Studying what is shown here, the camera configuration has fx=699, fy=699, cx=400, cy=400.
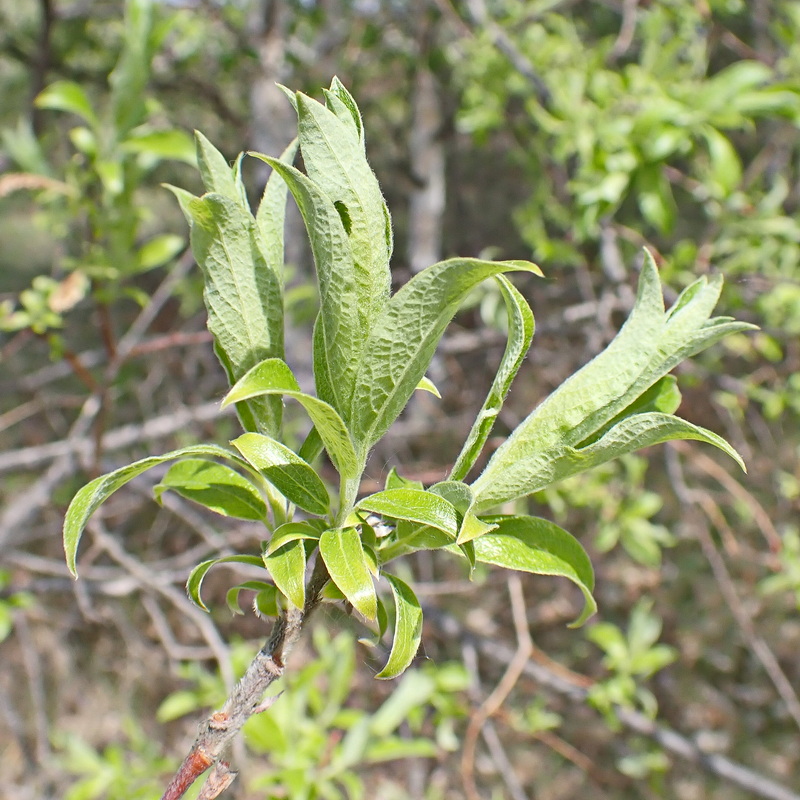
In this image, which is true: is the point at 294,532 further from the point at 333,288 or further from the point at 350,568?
the point at 333,288

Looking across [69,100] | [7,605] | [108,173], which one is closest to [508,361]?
[108,173]

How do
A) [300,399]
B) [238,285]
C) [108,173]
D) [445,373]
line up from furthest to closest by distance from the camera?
[445,373] < [108,173] < [238,285] < [300,399]

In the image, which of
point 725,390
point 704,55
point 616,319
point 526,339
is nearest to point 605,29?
point 704,55

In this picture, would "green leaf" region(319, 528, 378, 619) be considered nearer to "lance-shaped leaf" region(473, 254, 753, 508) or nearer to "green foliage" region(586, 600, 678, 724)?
"lance-shaped leaf" region(473, 254, 753, 508)

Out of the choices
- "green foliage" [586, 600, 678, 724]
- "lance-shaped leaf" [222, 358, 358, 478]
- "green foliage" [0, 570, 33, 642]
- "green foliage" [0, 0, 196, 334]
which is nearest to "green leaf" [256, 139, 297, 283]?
"lance-shaped leaf" [222, 358, 358, 478]

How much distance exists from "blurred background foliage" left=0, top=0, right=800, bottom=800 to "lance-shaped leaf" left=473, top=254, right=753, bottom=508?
253 millimetres

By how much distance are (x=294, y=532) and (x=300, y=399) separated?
15 centimetres

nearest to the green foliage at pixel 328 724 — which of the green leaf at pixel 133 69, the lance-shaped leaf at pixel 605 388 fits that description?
the lance-shaped leaf at pixel 605 388

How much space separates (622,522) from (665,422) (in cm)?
168

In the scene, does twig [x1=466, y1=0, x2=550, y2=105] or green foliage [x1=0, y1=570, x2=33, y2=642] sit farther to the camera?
twig [x1=466, y1=0, x2=550, y2=105]

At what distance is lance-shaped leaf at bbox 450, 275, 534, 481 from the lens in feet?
1.96

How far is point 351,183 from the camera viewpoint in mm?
530

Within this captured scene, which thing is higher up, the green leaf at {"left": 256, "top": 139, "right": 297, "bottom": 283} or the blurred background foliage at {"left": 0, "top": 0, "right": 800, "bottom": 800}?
the green leaf at {"left": 256, "top": 139, "right": 297, "bottom": 283}

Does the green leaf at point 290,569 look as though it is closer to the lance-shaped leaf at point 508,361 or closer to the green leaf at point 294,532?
the green leaf at point 294,532
